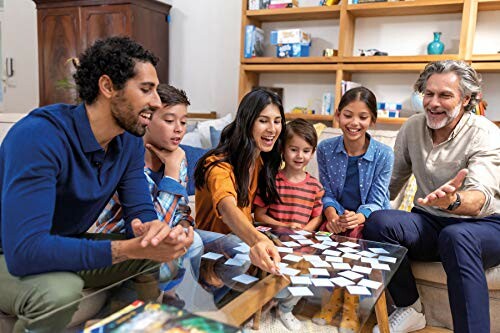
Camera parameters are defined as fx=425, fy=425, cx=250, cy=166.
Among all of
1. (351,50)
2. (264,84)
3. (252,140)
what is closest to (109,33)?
(264,84)

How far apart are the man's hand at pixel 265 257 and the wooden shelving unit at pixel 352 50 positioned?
7.42 feet

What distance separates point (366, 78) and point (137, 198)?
8.71 ft

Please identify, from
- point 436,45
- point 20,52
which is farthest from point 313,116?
point 20,52

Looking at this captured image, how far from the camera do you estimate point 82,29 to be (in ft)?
13.1

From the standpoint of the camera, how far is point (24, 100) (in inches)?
204

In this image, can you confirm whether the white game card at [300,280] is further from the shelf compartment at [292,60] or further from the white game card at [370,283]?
the shelf compartment at [292,60]

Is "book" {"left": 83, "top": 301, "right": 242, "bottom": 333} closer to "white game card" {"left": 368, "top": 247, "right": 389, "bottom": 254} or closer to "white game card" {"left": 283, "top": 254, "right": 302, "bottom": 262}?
"white game card" {"left": 283, "top": 254, "right": 302, "bottom": 262}

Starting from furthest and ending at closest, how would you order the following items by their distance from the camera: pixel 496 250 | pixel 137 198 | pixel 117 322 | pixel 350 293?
pixel 496 250
pixel 137 198
pixel 350 293
pixel 117 322

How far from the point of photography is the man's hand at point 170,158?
1.69 meters

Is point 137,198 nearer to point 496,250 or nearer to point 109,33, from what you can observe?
point 496,250

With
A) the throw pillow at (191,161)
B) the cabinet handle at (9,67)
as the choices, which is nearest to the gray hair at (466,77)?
the throw pillow at (191,161)

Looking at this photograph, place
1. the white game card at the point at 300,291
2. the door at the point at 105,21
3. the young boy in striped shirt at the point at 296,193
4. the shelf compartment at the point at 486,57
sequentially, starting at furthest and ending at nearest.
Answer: the door at the point at 105,21 < the shelf compartment at the point at 486,57 < the young boy in striped shirt at the point at 296,193 < the white game card at the point at 300,291

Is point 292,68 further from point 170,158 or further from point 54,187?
point 54,187

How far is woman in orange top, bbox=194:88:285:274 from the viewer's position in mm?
1630
